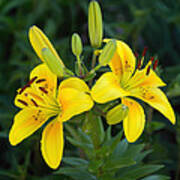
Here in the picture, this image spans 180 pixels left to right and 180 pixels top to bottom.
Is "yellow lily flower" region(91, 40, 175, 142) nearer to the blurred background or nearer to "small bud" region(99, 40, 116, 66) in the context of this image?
"small bud" region(99, 40, 116, 66)

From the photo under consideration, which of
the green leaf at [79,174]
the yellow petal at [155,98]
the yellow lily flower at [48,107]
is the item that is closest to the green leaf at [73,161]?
the green leaf at [79,174]

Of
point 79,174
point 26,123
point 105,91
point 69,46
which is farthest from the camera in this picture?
point 69,46

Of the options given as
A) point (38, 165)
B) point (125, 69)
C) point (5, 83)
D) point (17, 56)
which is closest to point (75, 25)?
point (17, 56)

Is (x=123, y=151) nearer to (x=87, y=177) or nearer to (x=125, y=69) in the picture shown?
(x=87, y=177)

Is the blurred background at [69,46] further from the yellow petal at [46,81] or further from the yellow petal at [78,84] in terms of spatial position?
the yellow petal at [78,84]

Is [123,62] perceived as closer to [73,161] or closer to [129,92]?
[129,92]

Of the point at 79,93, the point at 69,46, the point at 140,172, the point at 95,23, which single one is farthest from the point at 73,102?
the point at 69,46
